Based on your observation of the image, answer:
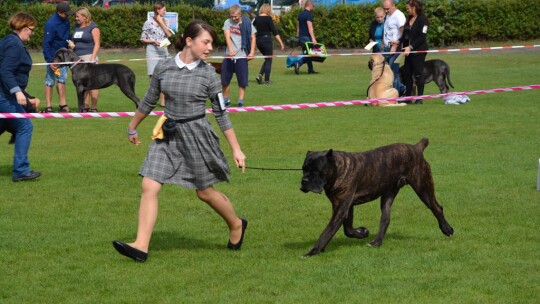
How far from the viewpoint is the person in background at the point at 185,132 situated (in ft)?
22.5

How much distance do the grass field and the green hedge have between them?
71.7ft

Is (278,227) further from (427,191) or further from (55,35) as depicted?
(55,35)

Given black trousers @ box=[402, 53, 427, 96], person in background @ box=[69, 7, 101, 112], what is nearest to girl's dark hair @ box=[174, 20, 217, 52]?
person in background @ box=[69, 7, 101, 112]

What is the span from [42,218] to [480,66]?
21.8 metres

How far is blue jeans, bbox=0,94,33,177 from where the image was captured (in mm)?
10383

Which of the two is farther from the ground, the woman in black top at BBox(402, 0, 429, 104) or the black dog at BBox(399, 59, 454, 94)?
the woman in black top at BBox(402, 0, 429, 104)

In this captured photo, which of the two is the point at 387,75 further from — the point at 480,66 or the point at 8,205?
the point at 480,66

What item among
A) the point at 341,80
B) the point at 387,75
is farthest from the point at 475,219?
the point at 341,80

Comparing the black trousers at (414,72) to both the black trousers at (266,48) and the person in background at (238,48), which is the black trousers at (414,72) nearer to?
the person in background at (238,48)

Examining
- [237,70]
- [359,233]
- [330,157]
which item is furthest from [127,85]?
[330,157]

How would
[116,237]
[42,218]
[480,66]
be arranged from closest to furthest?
[116,237], [42,218], [480,66]

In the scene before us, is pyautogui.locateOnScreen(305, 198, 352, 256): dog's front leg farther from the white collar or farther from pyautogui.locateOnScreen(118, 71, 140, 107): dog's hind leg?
pyautogui.locateOnScreen(118, 71, 140, 107): dog's hind leg

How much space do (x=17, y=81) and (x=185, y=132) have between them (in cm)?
405

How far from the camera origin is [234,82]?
2534 cm
